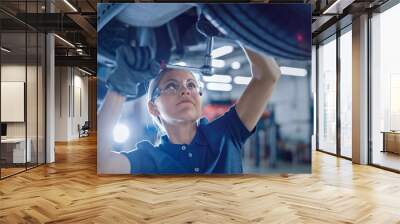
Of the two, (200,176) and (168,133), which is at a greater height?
(168,133)

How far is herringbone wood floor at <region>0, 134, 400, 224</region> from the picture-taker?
3.88 meters

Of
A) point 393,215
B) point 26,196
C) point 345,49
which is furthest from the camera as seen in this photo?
point 345,49

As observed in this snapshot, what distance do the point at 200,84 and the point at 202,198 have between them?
2.18 meters

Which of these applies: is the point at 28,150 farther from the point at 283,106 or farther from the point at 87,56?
the point at 87,56

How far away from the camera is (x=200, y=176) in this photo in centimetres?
648

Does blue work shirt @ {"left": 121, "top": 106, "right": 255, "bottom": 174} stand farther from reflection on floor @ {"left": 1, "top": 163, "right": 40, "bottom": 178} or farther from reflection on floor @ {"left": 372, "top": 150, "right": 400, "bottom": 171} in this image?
reflection on floor @ {"left": 372, "top": 150, "right": 400, "bottom": 171}

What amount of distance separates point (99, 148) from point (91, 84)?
1681 centimetres

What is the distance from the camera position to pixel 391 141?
7.66 meters

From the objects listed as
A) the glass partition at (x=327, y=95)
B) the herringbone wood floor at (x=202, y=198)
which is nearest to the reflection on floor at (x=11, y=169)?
the herringbone wood floor at (x=202, y=198)

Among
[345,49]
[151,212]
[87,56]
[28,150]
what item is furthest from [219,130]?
[87,56]

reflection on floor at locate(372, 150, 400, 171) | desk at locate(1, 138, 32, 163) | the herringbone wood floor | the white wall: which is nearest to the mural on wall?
the herringbone wood floor

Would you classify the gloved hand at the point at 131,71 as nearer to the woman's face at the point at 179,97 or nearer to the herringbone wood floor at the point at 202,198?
the woman's face at the point at 179,97

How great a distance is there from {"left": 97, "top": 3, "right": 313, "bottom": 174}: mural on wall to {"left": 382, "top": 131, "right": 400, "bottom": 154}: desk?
97.9 inches

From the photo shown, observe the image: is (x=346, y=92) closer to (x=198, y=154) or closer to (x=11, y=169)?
(x=198, y=154)
